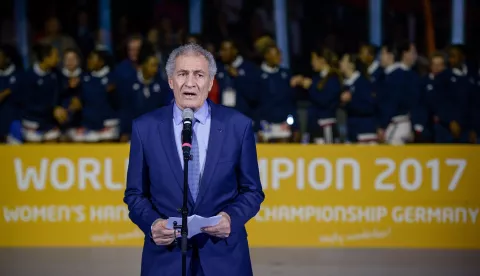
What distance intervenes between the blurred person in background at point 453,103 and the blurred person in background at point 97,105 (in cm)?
377

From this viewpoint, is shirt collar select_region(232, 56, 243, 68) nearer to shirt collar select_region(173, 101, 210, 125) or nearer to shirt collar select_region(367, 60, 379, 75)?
shirt collar select_region(367, 60, 379, 75)

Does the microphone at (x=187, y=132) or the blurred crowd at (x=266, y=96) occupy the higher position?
the microphone at (x=187, y=132)

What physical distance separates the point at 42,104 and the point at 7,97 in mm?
420

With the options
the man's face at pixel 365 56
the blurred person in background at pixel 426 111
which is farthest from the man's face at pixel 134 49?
the blurred person in background at pixel 426 111

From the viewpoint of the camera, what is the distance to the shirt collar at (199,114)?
12.0ft

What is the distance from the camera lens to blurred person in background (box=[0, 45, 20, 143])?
1111 centimetres

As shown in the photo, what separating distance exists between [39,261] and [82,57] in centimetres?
314

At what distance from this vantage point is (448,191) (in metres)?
9.77

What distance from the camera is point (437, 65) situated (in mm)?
11281

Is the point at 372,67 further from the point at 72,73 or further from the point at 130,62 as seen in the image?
the point at 72,73

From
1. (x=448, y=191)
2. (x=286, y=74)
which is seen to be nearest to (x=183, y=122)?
(x=448, y=191)

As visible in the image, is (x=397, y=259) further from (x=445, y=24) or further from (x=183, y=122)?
(x=183, y=122)

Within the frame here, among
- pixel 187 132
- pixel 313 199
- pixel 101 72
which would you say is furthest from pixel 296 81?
pixel 187 132

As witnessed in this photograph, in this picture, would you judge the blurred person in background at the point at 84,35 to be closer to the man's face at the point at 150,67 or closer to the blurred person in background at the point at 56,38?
the blurred person in background at the point at 56,38
